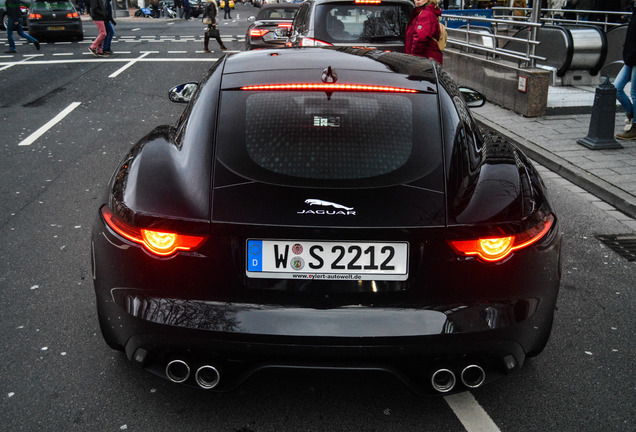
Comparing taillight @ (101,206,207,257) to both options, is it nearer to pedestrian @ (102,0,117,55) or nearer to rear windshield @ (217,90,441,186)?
rear windshield @ (217,90,441,186)

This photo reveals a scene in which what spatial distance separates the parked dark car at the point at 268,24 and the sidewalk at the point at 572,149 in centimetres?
568

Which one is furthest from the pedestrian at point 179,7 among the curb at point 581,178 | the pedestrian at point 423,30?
the curb at point 581,178

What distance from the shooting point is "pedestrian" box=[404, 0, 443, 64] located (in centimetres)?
955

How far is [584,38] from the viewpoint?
44.0 ft

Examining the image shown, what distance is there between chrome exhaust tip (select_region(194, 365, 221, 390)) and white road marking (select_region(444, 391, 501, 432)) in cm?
108

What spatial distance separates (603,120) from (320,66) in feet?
19.1

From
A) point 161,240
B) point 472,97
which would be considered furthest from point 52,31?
point 161,240

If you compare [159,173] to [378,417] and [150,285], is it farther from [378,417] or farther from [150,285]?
[378,417]

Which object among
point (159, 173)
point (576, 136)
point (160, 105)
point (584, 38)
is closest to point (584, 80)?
point (584, 38)

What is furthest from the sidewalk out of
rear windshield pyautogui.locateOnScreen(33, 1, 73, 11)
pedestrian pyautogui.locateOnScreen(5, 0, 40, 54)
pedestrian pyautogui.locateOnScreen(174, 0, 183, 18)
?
pedestrian pyautogui.locateOnScreen(174, 0, 183, 18)

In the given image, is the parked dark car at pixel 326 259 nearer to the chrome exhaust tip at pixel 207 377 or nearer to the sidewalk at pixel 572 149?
the chrome exhaust tip at pixel 207 377

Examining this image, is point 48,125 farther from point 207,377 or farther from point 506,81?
point 207,377

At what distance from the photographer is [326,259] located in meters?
2.86

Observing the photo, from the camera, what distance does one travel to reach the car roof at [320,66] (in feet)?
11.6
